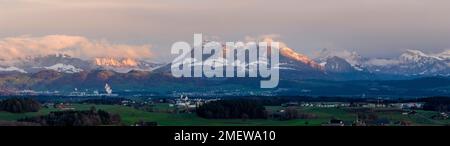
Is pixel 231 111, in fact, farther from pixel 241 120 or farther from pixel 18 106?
pixel 18 106

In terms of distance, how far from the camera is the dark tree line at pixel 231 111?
171 metres

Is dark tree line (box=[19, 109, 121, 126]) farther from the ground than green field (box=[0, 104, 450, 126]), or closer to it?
farther from the ground

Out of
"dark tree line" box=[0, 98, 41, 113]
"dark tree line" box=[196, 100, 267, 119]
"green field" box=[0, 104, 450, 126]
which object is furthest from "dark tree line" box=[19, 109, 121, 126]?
"dark tree line" box=[196, 100, 267, 119]

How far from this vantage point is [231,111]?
175 metres

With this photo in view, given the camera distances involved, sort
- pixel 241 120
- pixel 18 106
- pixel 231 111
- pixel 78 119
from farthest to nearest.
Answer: pixel 18 106
pixel 231 111
pixel 241 120
pixel 78 119

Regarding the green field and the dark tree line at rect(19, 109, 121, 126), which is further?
the green field

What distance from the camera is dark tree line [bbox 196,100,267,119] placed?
17100 centimetres

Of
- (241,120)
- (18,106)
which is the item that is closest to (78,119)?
(241,120)

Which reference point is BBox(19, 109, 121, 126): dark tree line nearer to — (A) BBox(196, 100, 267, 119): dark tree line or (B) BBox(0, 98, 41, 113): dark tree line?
(B) BBox(0, 98, 41, 113): dark tree line
